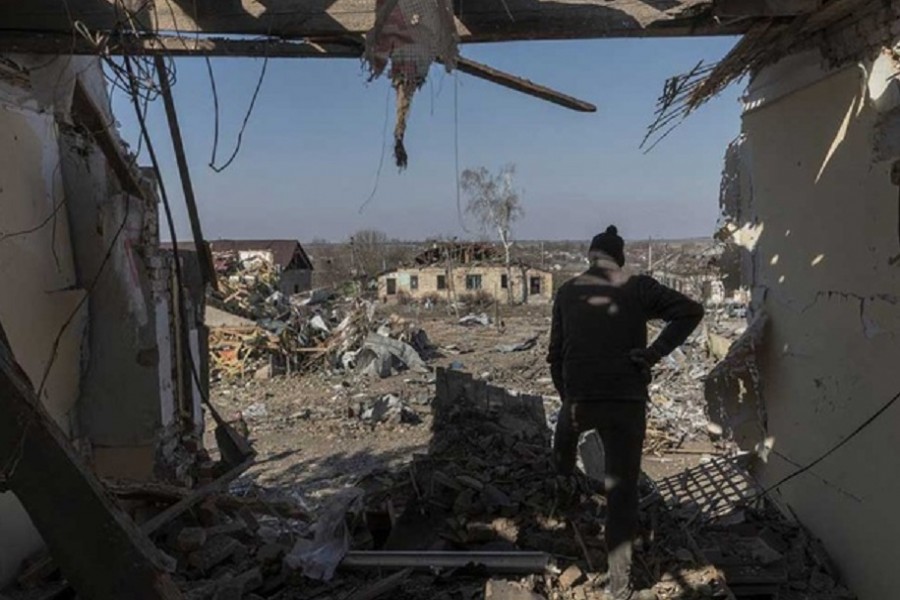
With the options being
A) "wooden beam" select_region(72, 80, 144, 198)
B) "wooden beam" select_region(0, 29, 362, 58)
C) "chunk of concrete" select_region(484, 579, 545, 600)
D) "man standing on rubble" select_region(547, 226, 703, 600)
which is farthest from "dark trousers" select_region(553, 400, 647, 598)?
"wooden beam" select_region(72, 80, 144, 198)

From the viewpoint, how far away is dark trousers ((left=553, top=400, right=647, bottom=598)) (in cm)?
402

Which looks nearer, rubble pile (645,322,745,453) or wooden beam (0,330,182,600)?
wooden beam (0,330,182,600)

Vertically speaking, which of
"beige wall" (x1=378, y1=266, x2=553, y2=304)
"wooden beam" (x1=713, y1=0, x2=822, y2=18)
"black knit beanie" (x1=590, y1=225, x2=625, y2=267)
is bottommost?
"beige wall" (x1=378, y1=266, x2=553, y2=304)

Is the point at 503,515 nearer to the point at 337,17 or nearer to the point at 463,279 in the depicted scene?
the point at 337,17

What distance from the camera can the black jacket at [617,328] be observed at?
400 centimetres

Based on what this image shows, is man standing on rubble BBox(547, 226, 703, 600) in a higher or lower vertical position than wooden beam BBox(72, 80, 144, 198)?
lower

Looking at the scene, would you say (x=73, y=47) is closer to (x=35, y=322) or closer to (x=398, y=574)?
(x=35, y=322)

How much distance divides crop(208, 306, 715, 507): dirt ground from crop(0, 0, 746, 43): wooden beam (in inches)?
338

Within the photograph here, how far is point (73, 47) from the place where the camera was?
11.7 feet

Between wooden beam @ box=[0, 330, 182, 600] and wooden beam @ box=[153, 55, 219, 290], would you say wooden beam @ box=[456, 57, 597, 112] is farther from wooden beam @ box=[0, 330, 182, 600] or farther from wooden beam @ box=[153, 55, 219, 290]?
wooden beam @ box=[0, 330, 182, 600]

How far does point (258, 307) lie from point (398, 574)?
70.9ft

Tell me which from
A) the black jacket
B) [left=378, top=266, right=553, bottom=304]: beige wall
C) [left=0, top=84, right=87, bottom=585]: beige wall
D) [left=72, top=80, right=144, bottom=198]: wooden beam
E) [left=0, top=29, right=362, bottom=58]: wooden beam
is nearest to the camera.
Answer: [left=0, top=29, right=362, bottom=58]: wooden beam

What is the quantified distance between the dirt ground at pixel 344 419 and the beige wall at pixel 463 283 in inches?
588

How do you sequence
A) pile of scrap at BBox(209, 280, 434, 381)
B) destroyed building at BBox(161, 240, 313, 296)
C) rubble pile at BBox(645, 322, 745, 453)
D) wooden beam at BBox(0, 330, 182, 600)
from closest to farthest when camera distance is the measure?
wooden beam at BBox(0, 330, 182, 600)
rubble pile at BBox(645, 322, 745, 453)
pile of scrap at BBox(209, 280, 434, 381)
destroyed building at BBox(161, 240, 313, 296)
